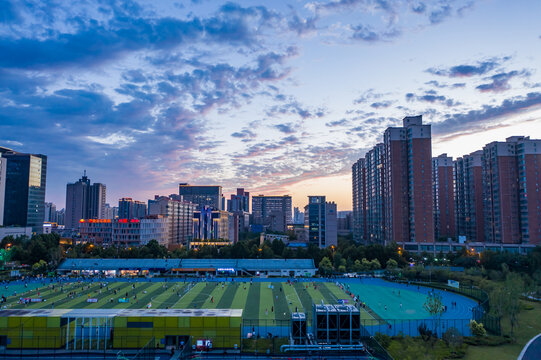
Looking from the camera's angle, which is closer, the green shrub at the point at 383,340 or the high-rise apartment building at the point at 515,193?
the green shrub at the point at 383,340

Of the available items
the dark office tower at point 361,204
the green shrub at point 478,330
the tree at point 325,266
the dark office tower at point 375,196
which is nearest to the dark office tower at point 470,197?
the dark office tower at point 375,196

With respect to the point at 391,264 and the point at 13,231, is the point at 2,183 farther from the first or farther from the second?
the point at 391,264

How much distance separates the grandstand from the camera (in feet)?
307

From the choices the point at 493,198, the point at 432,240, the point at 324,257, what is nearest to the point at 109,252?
the point at 324,257

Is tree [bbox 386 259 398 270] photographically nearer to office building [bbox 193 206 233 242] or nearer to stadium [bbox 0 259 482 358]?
stadium [bbox 0 259 482 358]

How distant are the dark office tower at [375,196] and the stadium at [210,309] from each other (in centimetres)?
4614

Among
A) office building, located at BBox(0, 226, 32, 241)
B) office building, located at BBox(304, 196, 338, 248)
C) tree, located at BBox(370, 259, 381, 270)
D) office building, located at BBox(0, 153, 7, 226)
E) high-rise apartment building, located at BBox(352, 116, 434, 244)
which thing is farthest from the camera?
office building, located at BBox(0, 153, 7, 226)

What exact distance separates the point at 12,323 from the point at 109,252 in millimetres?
74983

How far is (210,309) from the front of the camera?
38.4 meters

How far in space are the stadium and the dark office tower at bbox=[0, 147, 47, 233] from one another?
101 metres

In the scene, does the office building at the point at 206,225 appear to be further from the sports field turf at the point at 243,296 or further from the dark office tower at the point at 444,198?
the dark office tower at the point at 444,198

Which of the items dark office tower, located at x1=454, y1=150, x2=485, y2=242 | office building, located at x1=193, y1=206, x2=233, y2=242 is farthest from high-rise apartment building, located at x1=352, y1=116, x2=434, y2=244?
office building, located at x1=193, y1=206, x2=233, y2=242

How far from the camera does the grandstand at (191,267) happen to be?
93562 millimetres

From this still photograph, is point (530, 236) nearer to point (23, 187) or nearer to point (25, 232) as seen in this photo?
point (25, 232)
